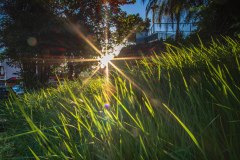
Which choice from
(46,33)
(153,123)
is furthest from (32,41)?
(153,123)

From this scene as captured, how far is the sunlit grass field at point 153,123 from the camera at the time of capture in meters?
0.65

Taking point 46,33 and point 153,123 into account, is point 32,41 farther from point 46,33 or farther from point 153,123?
point 153,123

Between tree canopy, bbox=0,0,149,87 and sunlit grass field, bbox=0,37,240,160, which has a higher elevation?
tree canopy, bbox=0,0,149,87

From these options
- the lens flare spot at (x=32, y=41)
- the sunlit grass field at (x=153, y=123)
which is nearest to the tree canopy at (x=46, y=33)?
the lens flare spot at (x=32, y=41)

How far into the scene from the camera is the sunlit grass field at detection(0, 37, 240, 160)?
648 millimetres

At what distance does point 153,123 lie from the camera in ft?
2.93

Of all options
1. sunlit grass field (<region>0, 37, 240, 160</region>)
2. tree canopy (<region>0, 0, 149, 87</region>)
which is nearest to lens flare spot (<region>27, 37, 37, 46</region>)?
tree canopy (<region>0, 0, 149, 87</region>)

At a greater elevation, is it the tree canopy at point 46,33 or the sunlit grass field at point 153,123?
the tree canopy at point 46,33

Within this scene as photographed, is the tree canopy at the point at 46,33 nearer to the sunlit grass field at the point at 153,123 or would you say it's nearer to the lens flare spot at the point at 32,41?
the lens flare spot at the point at 32,41

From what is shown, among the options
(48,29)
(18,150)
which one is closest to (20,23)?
(48,29)

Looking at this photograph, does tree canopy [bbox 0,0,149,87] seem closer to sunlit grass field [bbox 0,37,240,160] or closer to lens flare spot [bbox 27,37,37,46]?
lens flare spot [bbox 27,37,37,46]

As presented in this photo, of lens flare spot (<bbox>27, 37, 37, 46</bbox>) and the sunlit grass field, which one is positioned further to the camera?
lens flare spot (<bbox>27, 37, 37, 46</bbox>)

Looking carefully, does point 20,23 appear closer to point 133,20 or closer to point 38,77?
point 38,77

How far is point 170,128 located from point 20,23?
278 inches
